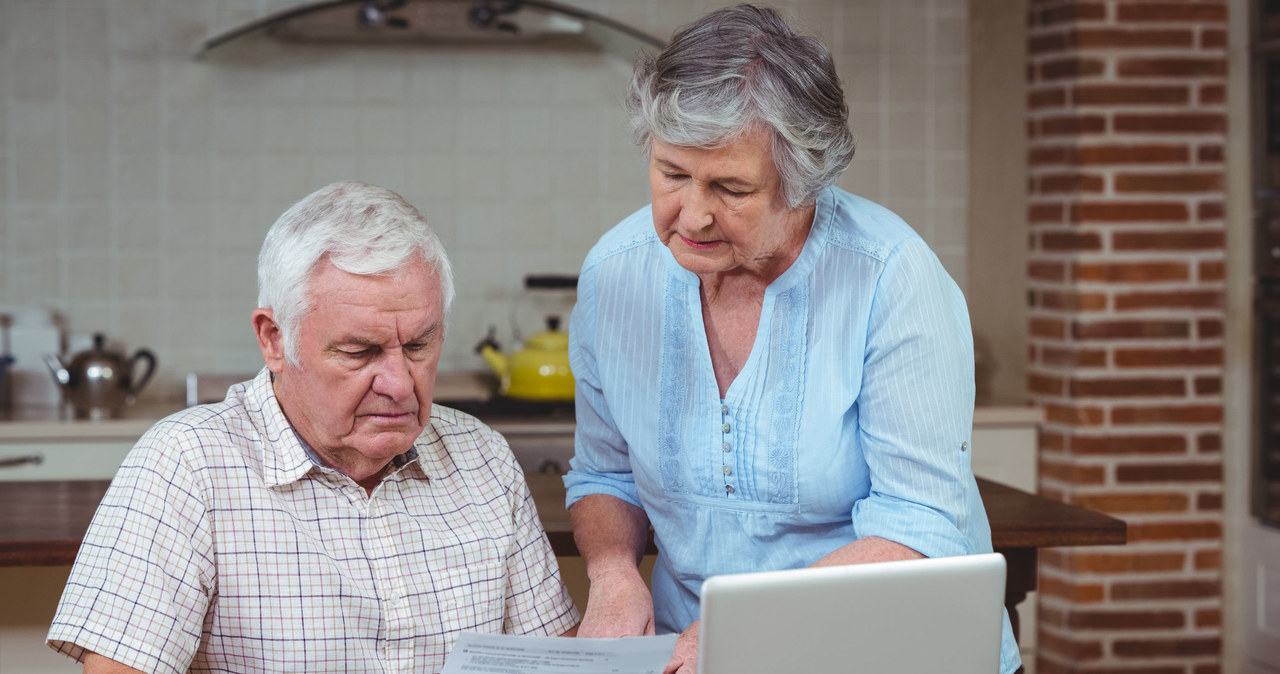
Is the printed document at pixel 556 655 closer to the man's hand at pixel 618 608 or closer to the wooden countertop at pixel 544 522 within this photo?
the man's hand at pixel 618 608

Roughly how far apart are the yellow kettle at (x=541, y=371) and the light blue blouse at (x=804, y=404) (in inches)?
65.7

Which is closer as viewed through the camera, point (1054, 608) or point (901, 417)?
point (901, 417)

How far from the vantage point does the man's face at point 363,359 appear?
1438 millimetres

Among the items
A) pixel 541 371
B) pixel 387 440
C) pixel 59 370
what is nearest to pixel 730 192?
pixel 387 440

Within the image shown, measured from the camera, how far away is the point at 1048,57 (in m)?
3.42

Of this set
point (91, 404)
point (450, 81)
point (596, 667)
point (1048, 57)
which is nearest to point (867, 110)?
point (1048, 57)

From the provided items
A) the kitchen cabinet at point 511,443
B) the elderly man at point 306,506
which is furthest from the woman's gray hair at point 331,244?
the kitchen cabinet at point 511,443

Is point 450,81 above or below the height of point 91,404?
above

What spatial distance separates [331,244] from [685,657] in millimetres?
588

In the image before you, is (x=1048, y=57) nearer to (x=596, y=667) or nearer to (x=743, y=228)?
(x=743, y=228)

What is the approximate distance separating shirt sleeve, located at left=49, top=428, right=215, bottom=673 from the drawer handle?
1986 mm

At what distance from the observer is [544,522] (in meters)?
1.96

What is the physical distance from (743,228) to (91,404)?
8.00ft

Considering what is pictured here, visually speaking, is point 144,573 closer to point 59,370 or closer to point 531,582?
point 531,582
